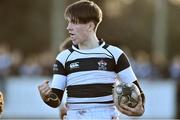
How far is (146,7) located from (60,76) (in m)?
37.7

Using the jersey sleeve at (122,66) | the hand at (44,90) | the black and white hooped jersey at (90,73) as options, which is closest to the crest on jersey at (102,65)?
the black and white hooped jersey at (90,73)

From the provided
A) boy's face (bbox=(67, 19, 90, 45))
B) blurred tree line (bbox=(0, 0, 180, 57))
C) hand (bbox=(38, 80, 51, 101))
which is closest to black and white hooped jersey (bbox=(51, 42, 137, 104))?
boy's face (bbox=(67, 19, 90, 45))

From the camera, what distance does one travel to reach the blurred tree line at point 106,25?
41.6m

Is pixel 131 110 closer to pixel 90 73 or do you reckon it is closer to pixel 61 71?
pixel 90 73

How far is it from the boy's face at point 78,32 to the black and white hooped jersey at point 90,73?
0.13 m

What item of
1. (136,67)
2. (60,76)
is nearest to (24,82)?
(136,67)

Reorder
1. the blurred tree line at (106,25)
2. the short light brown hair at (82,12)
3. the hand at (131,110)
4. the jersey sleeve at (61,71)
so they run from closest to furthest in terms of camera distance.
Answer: the hand at (131,110) < the short light brown hair at (82,12) < the jersey sleeve at (61,71) < the blurred tree line at (106,25)

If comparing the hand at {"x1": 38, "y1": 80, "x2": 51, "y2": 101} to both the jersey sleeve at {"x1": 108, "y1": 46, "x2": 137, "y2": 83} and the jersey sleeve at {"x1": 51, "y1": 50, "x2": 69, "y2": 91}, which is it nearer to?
the jersey sleeve at {"x1": 51, "y1": 50, "x2": 69, "y2": 91}

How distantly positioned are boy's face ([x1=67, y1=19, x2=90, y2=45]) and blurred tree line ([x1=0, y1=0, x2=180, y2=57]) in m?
31.4

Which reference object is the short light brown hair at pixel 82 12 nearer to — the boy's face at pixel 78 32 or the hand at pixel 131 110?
the boy's face at pixel 78 32

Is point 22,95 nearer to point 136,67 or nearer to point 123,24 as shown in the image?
point 136,67

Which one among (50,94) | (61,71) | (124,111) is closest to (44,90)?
(50,94)

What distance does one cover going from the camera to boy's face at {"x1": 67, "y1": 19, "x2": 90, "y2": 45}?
27.1 feet

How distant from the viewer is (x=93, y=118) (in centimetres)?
827
